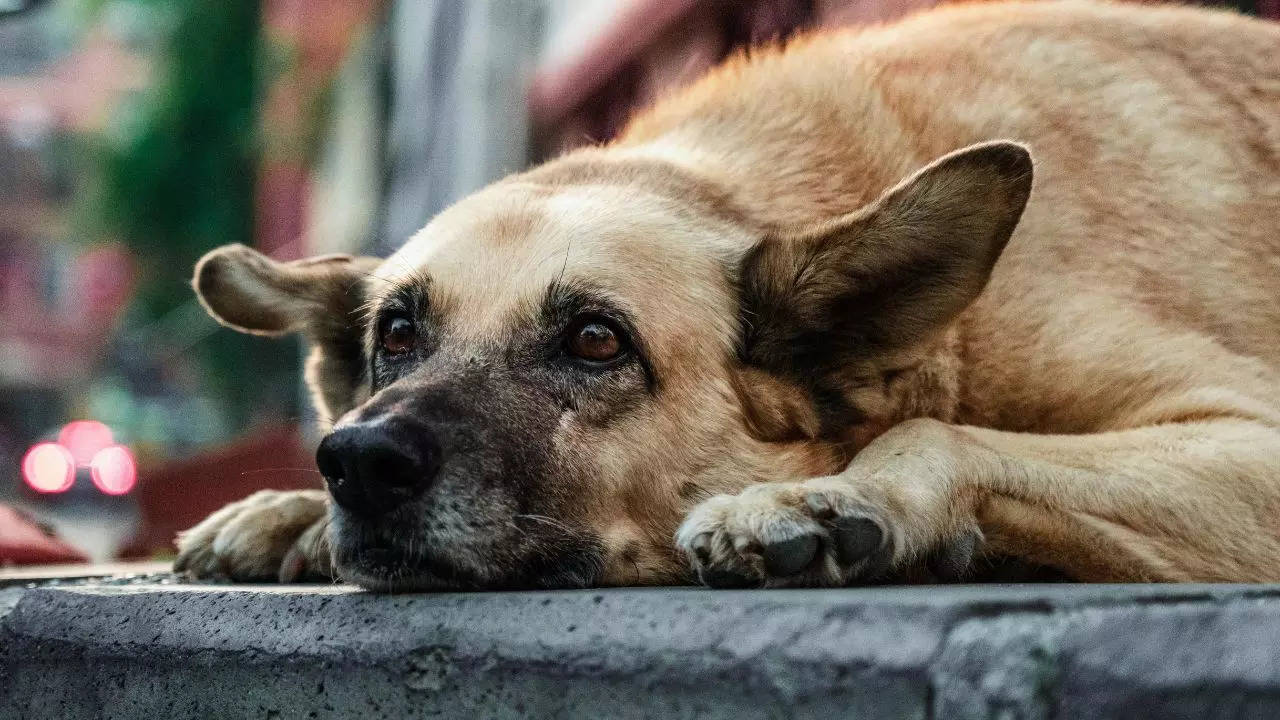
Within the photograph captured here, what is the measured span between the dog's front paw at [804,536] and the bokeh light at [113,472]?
37.6 feet

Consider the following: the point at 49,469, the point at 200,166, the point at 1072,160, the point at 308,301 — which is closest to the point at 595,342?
the point at 308,301

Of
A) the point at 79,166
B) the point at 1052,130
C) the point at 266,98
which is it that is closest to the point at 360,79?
the point at 266,98

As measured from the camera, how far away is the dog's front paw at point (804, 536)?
6.86 ft

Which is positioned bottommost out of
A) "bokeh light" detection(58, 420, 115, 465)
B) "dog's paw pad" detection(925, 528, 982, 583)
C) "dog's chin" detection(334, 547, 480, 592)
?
"bokeh light" detection(58, 420, 115, 465)

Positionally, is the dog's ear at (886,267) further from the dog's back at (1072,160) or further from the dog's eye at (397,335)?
the dog's eye at (397,335)

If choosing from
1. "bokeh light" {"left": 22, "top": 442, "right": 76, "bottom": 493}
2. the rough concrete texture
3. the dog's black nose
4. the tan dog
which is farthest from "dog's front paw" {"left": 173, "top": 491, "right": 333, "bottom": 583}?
"bokeh light" {"left": 22, "top": 442, "right": 76, "bottom": 493}

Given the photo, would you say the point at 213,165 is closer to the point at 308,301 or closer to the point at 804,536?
the point at 308,301

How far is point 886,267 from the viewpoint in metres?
2.70

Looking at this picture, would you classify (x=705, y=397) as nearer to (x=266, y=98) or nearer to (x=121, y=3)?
(x=266, y=98)

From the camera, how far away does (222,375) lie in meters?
22.6

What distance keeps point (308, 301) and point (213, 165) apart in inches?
730

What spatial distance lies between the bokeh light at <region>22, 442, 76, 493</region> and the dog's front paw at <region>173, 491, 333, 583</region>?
1075 cm

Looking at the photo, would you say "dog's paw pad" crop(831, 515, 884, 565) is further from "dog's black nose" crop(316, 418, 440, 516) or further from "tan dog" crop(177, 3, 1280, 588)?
"dog's black nose" crop(316, 418, 440, 516)

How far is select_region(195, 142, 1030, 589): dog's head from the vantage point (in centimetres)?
232
